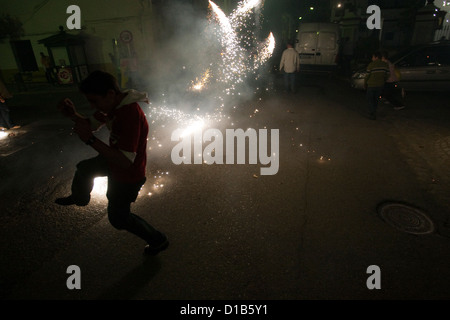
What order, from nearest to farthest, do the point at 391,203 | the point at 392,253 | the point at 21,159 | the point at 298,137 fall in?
the point at 392,253 → the point at 391,203 → the point at 21,159 → the point at 298,137

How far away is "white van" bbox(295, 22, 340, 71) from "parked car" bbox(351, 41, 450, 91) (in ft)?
13.9

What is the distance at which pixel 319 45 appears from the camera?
13914 mm

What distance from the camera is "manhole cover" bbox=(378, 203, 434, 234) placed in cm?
332

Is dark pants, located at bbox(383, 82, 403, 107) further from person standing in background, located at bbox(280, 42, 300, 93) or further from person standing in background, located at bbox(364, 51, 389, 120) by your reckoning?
person standing in background, located at bbox(280, 42, 300, 93)

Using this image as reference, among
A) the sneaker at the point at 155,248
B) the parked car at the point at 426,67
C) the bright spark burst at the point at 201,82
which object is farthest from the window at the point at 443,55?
the sneaker at the point at 155,248

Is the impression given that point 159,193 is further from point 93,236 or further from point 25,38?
point 25,38

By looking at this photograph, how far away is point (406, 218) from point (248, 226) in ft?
7.02

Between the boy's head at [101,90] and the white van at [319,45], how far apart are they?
14116mm

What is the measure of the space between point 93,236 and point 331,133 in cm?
576

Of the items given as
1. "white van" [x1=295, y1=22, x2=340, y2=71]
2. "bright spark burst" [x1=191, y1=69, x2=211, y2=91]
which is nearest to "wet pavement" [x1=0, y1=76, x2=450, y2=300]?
"bright spark burst" [x1=191, y1=69, x2=211, y2=91]

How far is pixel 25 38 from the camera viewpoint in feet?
59.2

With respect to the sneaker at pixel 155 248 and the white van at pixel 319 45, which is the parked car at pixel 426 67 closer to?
the white van at pixel 319 45

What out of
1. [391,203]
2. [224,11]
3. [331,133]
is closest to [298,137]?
[331,133]

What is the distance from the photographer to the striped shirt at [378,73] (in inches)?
281
